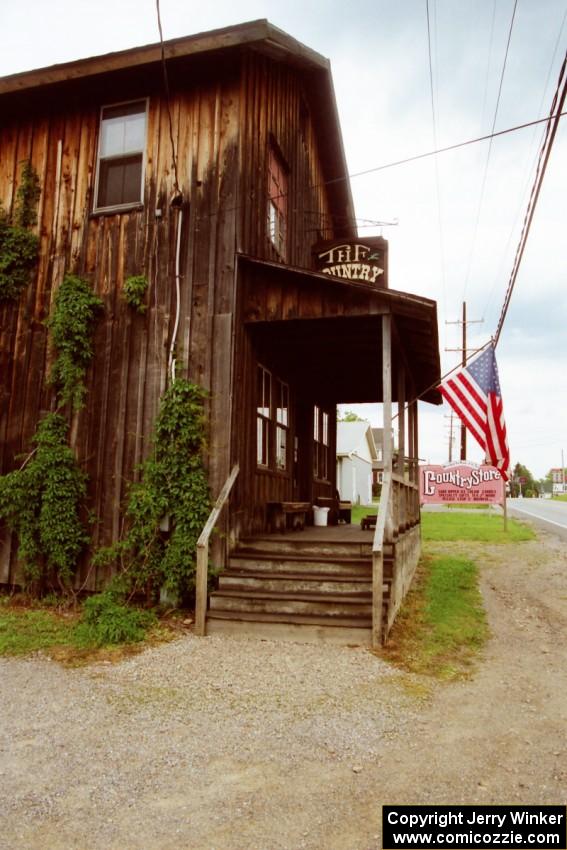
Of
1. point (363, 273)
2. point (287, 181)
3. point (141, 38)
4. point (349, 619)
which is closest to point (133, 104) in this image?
point (141, 38)

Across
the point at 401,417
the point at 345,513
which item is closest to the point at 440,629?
the point at 401,417

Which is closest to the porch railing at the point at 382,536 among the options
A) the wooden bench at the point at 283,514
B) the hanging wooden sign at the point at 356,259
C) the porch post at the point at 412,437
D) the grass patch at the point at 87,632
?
the wooden bench at the point at 283,514

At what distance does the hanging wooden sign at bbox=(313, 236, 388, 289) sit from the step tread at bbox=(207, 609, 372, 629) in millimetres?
5876

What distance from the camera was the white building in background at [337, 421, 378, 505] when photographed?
37969mm

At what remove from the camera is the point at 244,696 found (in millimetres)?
4875

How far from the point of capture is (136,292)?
27.2 feet

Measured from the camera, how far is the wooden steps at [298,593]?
634 centimetres

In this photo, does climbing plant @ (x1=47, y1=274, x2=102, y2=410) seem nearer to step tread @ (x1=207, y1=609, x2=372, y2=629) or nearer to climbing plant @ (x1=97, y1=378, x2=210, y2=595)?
climbing plant @ (x1=97, y1=378, x2=210, y2=595)

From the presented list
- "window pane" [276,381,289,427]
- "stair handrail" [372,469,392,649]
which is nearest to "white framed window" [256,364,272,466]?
"window pane" [276,381,289,427]

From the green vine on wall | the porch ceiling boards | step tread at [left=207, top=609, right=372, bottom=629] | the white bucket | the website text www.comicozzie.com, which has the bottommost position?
the website text www.comicozzie.com

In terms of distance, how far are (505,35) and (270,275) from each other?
4575 mm

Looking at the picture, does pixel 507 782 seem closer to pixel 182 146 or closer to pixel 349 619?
pixel 349 619

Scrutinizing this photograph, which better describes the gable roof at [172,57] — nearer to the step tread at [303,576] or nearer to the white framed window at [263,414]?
the white framed window at [263,414]

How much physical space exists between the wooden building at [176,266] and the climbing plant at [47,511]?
27cm
